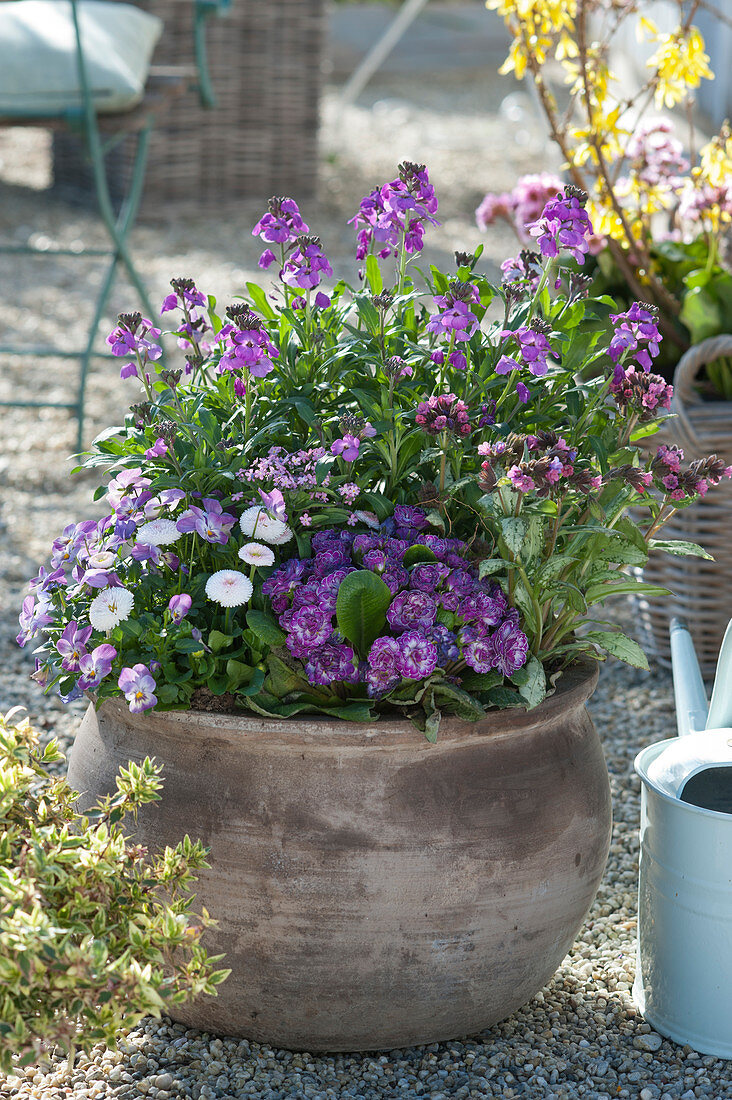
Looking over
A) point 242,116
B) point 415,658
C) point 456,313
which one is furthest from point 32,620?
point 242,116

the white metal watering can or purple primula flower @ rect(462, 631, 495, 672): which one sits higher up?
purple primula flower @ rect(462, 631, 495, 672)

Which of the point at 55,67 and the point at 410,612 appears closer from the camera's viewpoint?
the point at 410,612

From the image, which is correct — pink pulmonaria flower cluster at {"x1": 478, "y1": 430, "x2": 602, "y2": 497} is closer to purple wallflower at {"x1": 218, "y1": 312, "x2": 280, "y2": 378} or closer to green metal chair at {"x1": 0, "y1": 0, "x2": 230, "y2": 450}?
purple wallflower at {"x1": 218, "y1": 312, "x2": 280, "y2": 378}

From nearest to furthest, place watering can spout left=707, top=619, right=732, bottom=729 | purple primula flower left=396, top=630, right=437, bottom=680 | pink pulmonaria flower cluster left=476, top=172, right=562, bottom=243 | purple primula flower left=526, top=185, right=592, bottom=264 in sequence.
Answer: purple primula flower left=396, top=630, right=437, bottom=680, purple primula flower left=526, top=185, right=592, bottom=264, watering can spout left=707, top=619, right=732, bottom=729, pink pulmonaria flower cluster left=476, top=172, right=562, bottom=243

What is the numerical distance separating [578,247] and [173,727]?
2.26 feet

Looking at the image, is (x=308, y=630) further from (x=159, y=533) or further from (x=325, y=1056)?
(x=325, y=1056)

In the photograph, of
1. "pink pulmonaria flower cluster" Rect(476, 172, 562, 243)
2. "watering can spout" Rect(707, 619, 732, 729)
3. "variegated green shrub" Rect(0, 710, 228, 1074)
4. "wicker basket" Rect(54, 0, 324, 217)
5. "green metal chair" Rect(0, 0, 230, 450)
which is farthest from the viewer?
"wicker basket" Rect(54, 0, 324, 217)

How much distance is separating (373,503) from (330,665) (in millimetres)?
203

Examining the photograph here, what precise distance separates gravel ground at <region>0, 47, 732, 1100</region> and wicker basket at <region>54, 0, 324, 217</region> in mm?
519

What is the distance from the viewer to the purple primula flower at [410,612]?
1.32 meters

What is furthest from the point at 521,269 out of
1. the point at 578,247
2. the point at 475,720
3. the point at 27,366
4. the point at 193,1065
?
the point at 27,366

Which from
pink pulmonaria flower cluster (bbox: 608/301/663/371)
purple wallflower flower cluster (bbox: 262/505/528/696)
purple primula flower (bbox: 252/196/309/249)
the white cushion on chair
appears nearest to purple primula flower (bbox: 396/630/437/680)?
purple wallflower flower cluster (bbox: 262/505/528/696)

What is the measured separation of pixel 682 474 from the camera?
1.35m

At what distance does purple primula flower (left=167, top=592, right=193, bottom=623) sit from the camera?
1313 mm
